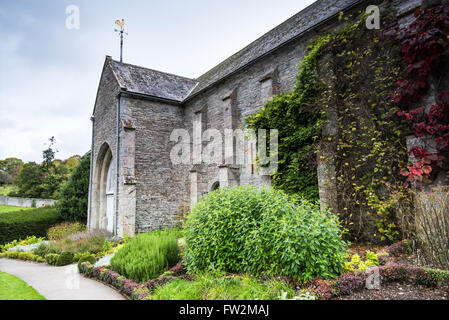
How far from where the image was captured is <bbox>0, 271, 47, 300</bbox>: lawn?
466 cm

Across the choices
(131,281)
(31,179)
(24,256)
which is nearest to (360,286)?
(131,281)

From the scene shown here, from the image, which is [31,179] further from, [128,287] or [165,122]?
[128,287]

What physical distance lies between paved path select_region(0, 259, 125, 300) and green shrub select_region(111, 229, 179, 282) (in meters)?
0.49

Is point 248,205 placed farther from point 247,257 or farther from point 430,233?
point 430,233

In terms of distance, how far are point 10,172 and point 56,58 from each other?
5255cm

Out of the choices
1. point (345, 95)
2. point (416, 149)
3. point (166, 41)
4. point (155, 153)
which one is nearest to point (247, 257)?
A: point (416, 149)

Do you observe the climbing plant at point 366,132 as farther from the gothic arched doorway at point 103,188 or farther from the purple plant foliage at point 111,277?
the gothic arched doorway at point 103,188

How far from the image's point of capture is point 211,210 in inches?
200

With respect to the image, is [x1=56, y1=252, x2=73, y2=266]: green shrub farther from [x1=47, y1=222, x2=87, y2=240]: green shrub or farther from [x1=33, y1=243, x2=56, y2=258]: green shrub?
[x1=47, y1=222, x2=87, y2=240]: green shrub

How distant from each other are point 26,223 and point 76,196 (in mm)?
2924

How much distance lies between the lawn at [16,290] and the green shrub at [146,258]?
1565 millimetres

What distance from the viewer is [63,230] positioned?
13703 mm

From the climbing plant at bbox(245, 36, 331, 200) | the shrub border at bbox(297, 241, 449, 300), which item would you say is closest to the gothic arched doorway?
the climbing plant at bbox(245, 36, 331, 200)

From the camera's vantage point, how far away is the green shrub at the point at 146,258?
5.39 meters
